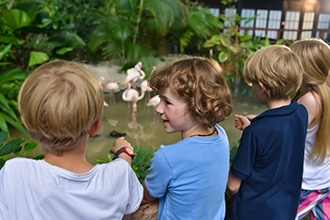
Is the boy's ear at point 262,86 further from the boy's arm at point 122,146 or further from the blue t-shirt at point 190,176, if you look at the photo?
the boy's arm at point 122,146

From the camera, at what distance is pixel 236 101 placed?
4285mm

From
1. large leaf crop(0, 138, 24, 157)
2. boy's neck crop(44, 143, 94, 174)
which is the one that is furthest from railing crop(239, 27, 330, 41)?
boy's neck crop(44, 143, 94, 174)

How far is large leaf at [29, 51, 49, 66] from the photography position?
376 cm

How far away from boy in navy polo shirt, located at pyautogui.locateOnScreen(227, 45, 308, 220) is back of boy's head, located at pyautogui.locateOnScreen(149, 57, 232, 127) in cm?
18

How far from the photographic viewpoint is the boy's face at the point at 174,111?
1097mm

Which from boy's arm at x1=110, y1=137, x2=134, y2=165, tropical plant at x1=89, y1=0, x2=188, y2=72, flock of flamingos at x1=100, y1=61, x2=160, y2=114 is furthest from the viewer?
tropical plant at x1=89, y1=0, x2=188, y2=72

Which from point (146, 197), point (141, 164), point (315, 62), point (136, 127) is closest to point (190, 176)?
point (146, 197)

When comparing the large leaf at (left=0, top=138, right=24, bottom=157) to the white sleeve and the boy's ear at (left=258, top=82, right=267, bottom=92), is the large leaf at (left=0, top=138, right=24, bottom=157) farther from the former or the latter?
the boy's ear at (left=258, top=82, right=267, bottom=92)

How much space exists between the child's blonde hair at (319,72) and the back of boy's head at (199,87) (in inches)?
18.3

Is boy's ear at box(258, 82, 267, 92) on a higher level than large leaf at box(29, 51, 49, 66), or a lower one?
higher

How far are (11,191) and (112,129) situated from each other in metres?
2.56

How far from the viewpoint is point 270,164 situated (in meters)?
1.22

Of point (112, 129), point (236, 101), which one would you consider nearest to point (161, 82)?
point (112, 129)

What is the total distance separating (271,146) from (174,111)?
34 centimetres
